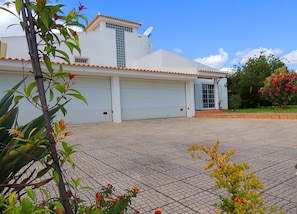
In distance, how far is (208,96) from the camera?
1758cm

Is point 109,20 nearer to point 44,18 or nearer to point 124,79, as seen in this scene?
point 124,79

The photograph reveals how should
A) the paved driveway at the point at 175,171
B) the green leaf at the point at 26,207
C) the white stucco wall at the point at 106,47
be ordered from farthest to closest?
the white stucco wall at the point at 106,47, the paved driveway at the point at 175,171, the green leaf at the point at 26,207

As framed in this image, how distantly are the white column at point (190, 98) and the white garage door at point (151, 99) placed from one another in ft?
0.94

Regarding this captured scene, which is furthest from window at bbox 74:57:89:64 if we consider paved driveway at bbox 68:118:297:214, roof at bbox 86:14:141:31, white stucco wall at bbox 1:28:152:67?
paved driveway at bbox 68:118:297:214

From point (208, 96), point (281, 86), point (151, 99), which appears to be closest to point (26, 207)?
point (151, 99)

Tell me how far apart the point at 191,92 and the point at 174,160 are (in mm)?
11636

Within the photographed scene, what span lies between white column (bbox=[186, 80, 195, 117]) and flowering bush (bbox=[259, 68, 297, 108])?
5112 millimetres

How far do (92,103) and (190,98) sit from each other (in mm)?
7092

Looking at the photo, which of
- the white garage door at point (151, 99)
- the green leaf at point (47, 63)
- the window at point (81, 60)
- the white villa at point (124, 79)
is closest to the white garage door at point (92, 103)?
the white villa at point (124, 79)

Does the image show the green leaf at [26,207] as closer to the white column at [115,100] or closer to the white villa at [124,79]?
the white villa at [124,79]

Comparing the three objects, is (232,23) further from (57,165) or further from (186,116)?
(57,165)

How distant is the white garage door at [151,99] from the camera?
517 inches

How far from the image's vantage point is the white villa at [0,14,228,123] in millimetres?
11344

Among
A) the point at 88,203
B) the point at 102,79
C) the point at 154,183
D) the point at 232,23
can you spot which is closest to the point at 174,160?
the point at 154,183
